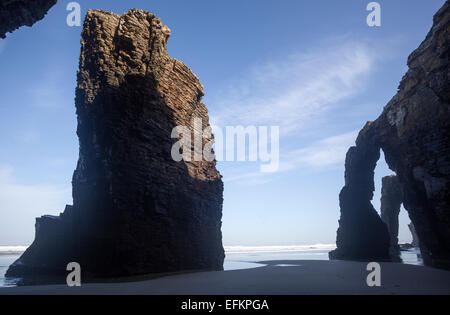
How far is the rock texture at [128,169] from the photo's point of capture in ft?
29.6

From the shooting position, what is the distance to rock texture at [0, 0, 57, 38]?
6.12m

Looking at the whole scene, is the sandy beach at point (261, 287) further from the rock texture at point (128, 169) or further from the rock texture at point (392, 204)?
the rock texture at point (392, 204)

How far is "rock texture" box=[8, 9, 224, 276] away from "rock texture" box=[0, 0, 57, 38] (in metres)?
3.07

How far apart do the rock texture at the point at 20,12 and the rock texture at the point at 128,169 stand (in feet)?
10.1

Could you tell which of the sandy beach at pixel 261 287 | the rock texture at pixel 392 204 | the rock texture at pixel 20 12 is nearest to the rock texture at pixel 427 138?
the sandy beach at pixel 261 287

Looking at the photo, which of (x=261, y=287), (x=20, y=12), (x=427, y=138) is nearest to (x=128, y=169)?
(x=20, y=12)

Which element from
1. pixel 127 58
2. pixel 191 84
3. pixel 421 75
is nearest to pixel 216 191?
pixel 191 84

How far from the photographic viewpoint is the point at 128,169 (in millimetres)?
9625

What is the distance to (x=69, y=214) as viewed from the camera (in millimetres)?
13117

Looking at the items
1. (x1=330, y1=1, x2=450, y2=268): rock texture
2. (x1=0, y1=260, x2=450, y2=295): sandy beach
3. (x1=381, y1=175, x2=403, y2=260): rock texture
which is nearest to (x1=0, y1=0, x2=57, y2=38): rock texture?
(x1=0, y1=260, x2=450, y2=295): sandy beach

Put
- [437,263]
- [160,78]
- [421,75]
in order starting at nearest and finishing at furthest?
[160,78], [437,263], [421,75]
